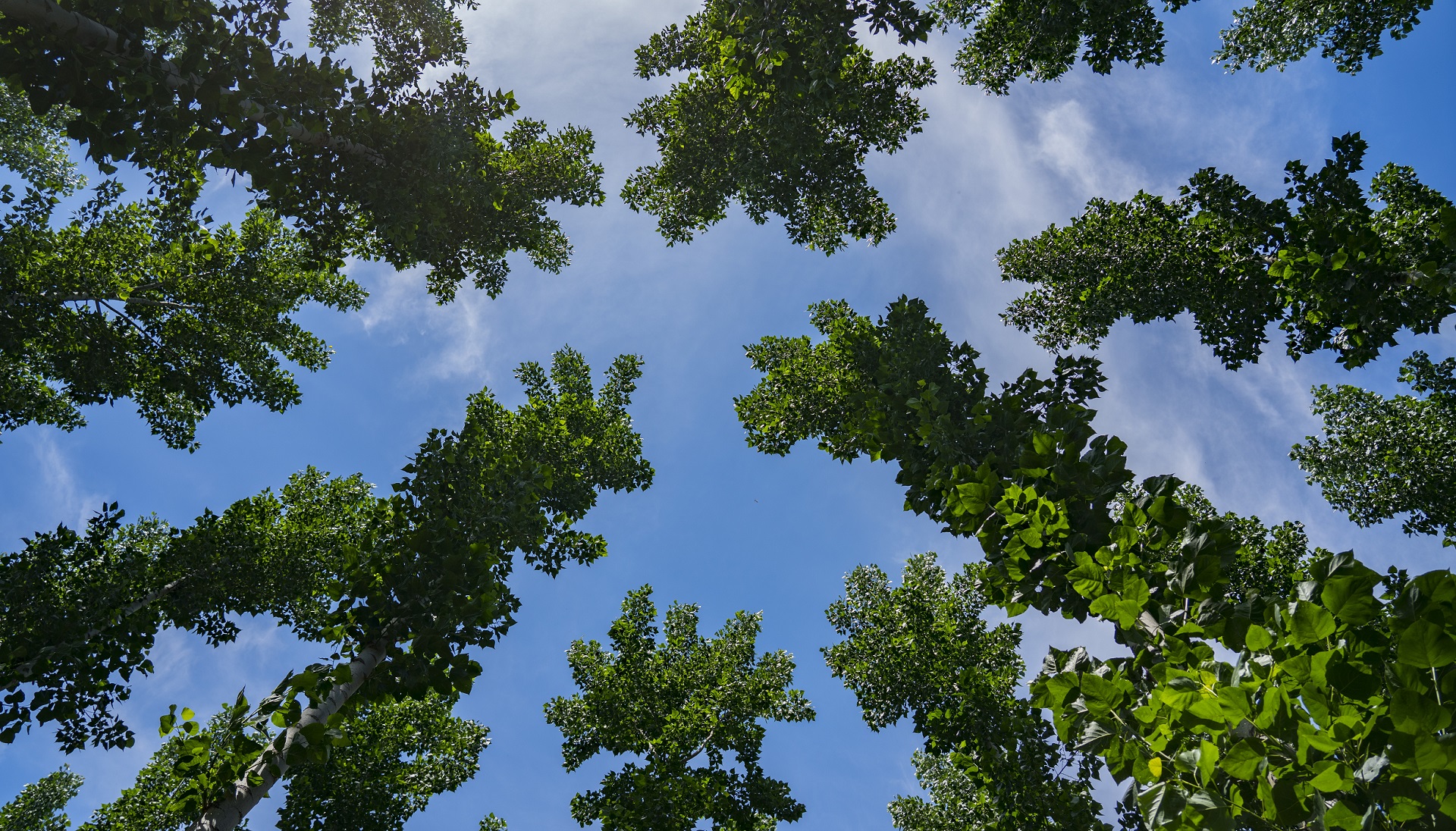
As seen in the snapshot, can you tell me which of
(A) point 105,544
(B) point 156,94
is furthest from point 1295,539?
(A) point 105,544

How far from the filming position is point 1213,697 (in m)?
2.03

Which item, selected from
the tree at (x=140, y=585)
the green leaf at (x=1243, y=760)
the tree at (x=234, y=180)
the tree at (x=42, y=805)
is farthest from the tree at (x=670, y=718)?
the tree at (x=42, y=805)

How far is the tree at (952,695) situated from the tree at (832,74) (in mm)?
6842

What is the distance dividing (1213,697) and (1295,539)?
12477mm

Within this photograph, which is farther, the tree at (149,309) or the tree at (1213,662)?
the tree at (149,309)

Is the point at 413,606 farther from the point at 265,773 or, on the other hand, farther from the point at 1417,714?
the point at 1417,714

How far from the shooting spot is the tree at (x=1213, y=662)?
179 cm

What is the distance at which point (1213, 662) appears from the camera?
7.96 feet

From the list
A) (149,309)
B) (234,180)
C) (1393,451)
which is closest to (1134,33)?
(1393,451)

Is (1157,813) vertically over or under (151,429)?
under

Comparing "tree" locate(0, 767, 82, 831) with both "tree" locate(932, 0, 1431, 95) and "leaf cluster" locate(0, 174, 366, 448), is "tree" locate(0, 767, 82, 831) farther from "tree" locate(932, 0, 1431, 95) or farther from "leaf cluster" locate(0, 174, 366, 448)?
"tree" locate(932, 0, 1431, 95)

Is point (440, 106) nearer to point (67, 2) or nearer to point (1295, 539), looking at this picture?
point (67, 2)

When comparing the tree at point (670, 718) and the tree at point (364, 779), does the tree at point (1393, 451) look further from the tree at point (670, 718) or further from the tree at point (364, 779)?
the tree at point (364, 779)

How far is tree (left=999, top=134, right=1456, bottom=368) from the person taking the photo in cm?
695
